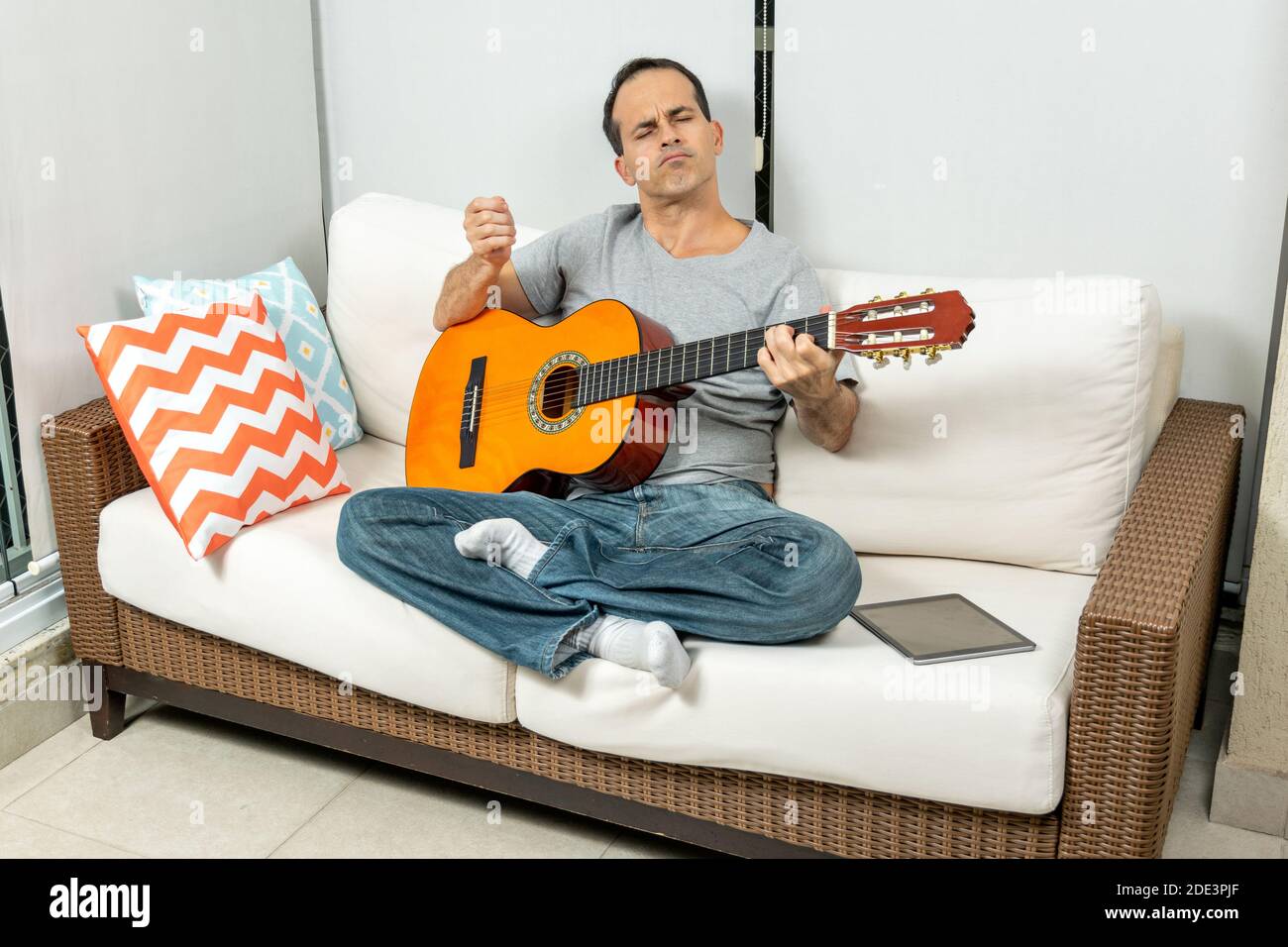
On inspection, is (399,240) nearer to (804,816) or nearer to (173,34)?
(173,34)

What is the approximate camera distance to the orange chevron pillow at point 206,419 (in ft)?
7.11

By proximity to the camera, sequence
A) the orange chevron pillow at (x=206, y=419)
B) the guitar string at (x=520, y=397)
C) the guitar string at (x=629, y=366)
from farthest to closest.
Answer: the orange chevron pillow at (x=206, y=419)
the guitar string at (x=520, y=397)
the guitar string at (x=629, y=366)

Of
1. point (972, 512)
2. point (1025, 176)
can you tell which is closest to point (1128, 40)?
point (1025, 176)

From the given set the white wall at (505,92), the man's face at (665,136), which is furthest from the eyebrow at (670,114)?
the white wall at (505,92)

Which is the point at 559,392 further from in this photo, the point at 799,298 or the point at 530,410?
the point at 799,298

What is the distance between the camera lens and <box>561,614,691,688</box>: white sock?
1768 mm

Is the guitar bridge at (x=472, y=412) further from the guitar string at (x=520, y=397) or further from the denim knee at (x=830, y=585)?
the denim knee at (x=830, y=585)

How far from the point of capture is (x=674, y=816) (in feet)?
6.34

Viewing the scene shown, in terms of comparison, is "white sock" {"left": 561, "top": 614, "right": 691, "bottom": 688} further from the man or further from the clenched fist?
the clenched fist

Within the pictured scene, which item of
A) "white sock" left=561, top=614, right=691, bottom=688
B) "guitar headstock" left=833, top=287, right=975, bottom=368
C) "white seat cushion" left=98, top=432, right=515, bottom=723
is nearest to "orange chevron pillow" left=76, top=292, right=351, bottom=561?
"white seat cushion" left=98, top=432, right=515, bottom=723

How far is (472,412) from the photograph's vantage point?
2283 mm

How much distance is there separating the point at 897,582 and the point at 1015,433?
0.31m

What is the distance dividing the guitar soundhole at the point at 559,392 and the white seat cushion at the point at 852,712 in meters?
0.46

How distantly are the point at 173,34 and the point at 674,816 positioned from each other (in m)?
1.85
